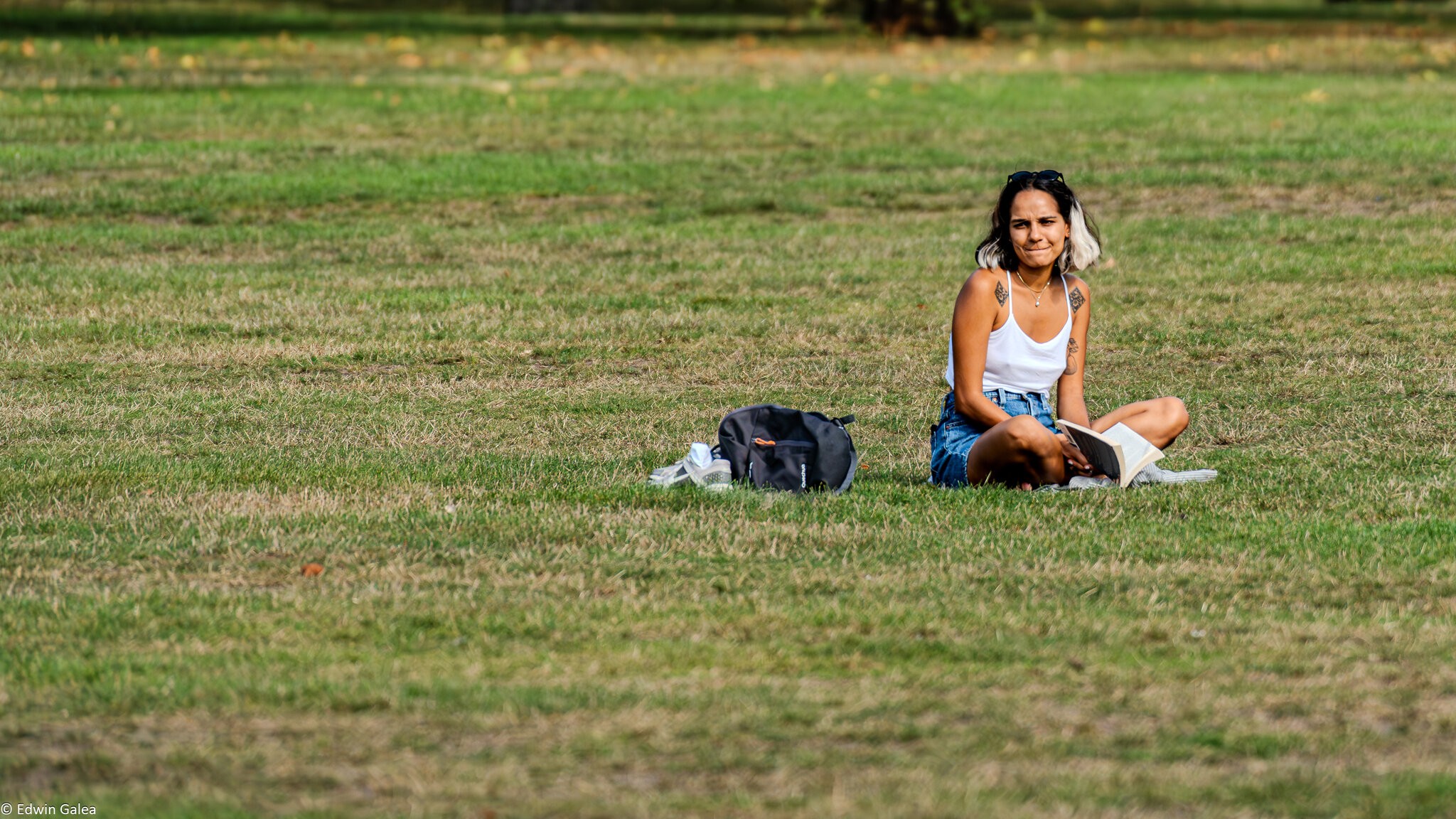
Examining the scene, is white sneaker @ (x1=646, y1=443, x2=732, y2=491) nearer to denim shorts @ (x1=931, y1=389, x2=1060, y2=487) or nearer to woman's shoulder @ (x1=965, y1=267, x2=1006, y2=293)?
denim shorts @ (x1=931, y1=389, x2=1060, y2=487)

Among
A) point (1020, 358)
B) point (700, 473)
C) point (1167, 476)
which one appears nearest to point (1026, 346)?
point (1020, 358)

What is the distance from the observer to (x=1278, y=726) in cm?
429

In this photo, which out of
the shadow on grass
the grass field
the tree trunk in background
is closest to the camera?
the grass field

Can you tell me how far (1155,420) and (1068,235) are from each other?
76 cm

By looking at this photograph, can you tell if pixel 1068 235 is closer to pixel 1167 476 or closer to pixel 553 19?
pixel 1167 476

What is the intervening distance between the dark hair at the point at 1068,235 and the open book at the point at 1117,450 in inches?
25.3

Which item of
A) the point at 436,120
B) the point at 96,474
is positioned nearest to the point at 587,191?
the point at 436,120

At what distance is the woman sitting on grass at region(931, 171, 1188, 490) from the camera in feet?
22.1

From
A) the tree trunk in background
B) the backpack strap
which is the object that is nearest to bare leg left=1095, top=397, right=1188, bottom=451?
the backpack strap

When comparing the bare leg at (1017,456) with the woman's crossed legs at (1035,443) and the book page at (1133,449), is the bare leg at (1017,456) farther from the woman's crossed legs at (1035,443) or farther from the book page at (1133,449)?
the book page at (1133,449)

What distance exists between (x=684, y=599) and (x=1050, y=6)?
37.5m

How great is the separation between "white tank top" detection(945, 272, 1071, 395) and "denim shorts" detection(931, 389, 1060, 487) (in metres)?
0.03

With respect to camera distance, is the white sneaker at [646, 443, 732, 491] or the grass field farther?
the white sneaker at [646, 443, 732, 491]

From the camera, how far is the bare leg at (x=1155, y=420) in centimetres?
685
